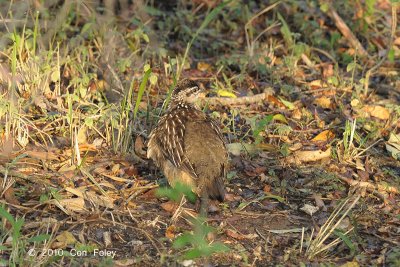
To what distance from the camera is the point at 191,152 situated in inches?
275

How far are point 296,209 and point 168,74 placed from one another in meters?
2.77

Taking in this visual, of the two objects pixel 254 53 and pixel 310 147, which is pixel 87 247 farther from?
pixel 254 53

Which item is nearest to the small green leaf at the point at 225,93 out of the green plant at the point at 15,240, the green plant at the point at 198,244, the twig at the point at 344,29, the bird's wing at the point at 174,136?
the bird's wing at the point at 174,136

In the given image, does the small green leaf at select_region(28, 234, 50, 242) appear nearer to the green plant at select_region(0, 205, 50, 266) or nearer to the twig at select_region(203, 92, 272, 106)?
the green plant at select_region(0, 205, 50, 266)

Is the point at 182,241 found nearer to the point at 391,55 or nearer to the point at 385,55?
the point at 391,55

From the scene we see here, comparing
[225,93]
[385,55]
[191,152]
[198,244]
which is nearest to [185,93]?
[191,152]

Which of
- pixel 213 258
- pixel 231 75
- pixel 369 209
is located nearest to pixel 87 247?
pixel 213 258

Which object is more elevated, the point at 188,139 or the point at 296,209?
the point at 188,139

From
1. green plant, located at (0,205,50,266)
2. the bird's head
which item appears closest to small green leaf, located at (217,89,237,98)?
the bird's head

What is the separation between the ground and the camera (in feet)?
21.0

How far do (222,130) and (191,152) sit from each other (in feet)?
→ 4.39

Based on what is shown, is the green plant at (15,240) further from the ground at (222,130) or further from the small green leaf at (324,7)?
the small green leaf at (324,7)

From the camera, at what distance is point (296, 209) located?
7.14 metres

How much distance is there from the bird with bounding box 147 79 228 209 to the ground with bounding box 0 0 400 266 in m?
0.19
